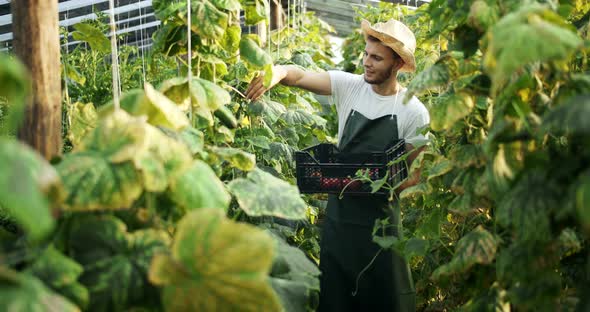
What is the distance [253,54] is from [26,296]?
1.44 metres

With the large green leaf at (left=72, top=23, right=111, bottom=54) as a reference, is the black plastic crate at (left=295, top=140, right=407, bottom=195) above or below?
below

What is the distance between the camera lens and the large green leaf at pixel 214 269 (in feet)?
3.88

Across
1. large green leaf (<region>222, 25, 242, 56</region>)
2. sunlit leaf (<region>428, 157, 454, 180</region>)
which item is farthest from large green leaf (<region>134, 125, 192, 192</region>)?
large green leaf (<region>222, 25, 242, 56</region>)

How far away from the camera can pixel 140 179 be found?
1250 millimetres

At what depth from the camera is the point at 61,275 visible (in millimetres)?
1155

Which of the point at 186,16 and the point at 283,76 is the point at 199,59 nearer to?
the point at 186,16

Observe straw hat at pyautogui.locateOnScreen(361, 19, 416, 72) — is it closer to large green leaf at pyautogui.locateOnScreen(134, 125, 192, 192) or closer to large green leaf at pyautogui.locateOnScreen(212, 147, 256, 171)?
large green leaf at pyautogui.locateOnScreen(212, 147, 256, 171)

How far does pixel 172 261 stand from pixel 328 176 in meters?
1.59

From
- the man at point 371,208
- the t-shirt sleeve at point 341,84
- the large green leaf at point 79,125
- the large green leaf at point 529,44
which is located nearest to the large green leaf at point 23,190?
the large green leaf at point 529,44

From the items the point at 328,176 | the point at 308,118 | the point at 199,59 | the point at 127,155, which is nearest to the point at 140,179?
the point at 127,155

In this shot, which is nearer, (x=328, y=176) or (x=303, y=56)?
(x=328, y=176)

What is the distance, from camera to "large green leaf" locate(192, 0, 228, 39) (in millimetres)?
2027

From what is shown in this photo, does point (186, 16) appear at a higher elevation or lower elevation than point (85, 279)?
higher

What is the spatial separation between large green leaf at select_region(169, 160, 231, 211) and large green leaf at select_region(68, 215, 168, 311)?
88mm
